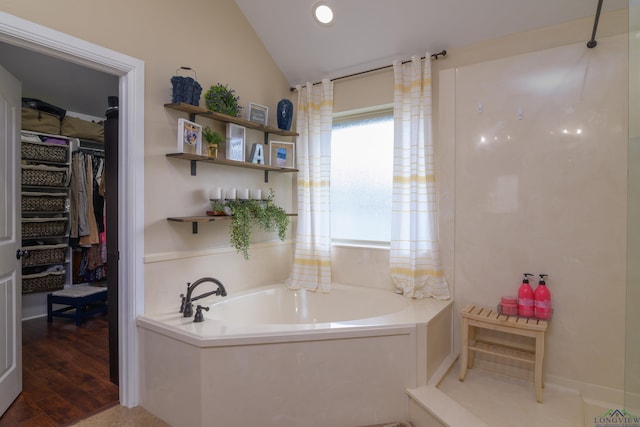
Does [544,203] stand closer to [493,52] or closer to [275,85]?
[493,52]

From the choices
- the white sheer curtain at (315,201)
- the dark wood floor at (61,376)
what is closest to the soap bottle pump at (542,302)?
the white sheer curtain at (315,201)

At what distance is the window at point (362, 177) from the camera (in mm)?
2873

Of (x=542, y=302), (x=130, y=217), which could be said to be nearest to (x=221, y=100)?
(x=130, y=217)

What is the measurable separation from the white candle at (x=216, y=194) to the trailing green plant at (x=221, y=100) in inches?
21.2

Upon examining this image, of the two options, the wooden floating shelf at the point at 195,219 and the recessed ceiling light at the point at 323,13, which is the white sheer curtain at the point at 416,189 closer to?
the recessed ceiling light at the point at 323,13

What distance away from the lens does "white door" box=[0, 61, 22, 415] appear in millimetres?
1938

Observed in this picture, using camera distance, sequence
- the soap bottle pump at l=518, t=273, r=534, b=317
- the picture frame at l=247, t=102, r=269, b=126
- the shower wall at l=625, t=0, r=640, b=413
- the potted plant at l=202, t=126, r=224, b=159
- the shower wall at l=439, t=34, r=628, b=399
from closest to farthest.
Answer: the shower wall at l=625, t=0, r=640, b=413 < the shower wall at l=439, t=34, r=628, b=399 < the soap bottle pump at l=518, t=273, r=534, b=317 < the potted plant at l=202, t=126, r=224, b=159 < the picture frame at l=247, t=102, r=269, b=126

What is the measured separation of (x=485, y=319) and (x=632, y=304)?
963 mm

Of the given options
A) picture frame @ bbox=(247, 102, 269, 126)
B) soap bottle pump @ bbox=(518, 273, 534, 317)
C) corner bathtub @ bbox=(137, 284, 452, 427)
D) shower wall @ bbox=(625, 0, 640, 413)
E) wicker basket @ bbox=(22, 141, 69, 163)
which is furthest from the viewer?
wicker basket @ bbox=(22, 141, 69, 163)

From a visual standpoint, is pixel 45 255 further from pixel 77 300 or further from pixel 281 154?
pixel 281 154

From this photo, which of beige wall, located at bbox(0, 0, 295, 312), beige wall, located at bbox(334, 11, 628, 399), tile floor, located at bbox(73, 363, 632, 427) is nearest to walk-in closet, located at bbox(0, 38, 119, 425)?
tile floor, located at bbox(73, 363, 632, 427)

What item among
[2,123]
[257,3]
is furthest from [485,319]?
[2,123]

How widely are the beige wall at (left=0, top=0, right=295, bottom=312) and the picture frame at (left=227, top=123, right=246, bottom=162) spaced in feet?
0.45

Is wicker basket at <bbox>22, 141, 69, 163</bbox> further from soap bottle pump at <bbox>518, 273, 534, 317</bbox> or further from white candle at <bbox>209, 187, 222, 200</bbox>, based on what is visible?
soap bottle pump at <bbox>518, 273, 534, 317</bbox>
